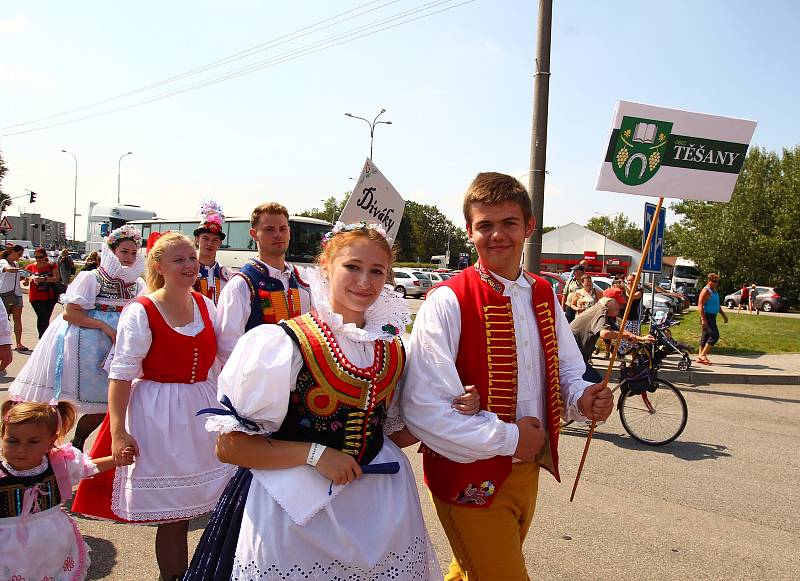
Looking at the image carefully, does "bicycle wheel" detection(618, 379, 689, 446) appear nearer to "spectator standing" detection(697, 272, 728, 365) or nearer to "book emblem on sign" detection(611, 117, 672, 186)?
"book emblem on sign" detection(611, 117, 672, 186)

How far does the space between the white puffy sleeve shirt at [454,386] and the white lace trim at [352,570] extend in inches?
13.4

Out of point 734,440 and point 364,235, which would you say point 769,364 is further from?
point 364,235

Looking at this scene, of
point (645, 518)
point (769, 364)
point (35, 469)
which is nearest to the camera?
point (35, 469)

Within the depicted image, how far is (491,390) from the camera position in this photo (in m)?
2.20

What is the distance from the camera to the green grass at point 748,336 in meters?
14.3

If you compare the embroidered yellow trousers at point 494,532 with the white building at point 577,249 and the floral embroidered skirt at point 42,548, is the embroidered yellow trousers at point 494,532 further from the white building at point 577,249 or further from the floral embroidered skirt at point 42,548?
the white building at point 577,249

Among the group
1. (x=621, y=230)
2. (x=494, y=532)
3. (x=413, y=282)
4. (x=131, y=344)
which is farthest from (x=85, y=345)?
(x=621, y=230)

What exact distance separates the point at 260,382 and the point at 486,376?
0.82 metres

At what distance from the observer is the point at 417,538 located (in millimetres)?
2027

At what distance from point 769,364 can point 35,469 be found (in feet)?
41.7

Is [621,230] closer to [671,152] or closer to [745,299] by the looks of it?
[745,299]

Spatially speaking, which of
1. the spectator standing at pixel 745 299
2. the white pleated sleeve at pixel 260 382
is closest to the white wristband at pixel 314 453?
the white pleated sleeve at pixel 260 382

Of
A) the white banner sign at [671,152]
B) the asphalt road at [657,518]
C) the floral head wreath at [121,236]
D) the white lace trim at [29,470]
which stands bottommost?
the asphalt road at [657,518]

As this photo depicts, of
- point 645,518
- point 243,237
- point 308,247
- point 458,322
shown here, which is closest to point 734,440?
point 645,518
